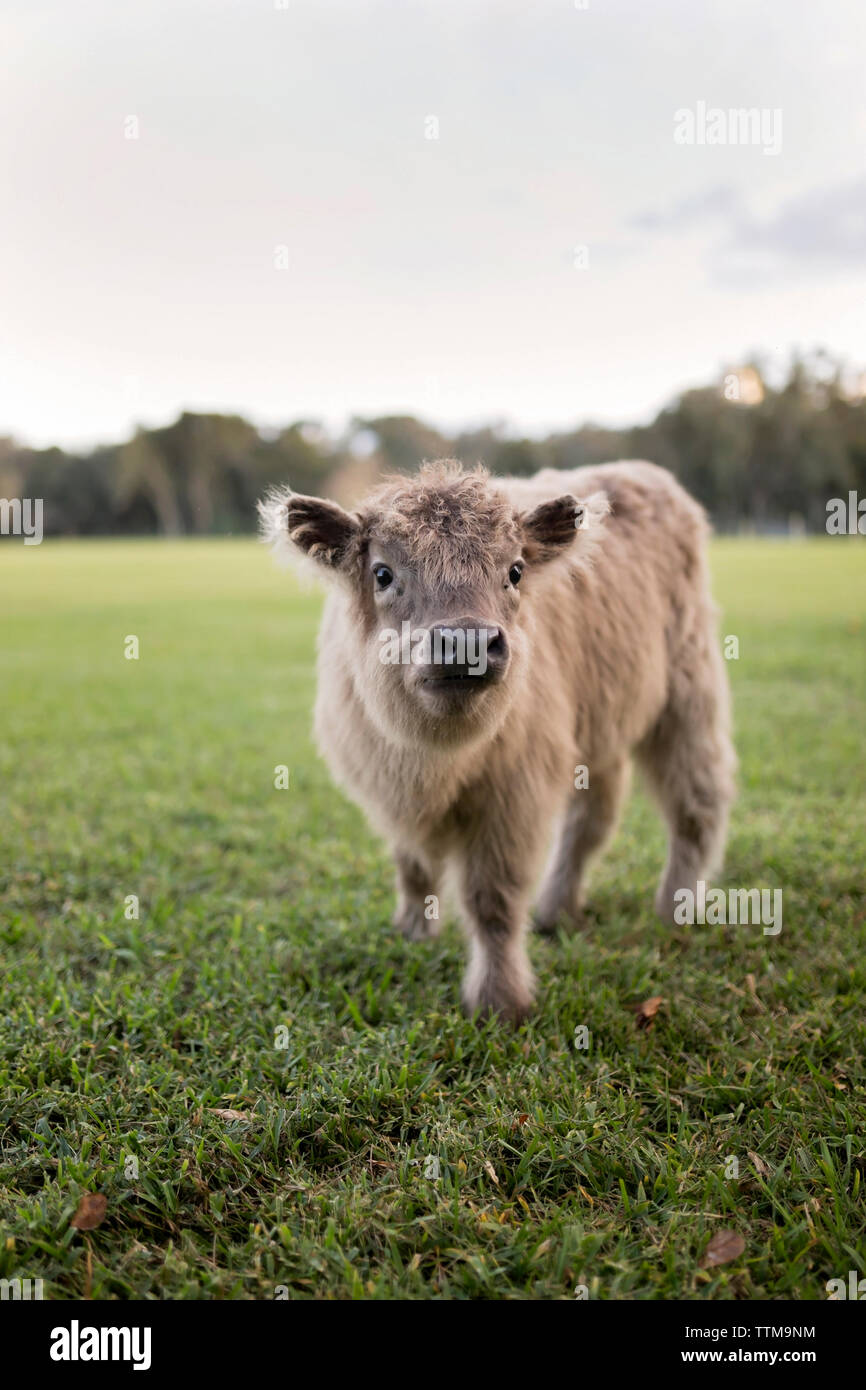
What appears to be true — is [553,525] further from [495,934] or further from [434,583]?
[495,934]

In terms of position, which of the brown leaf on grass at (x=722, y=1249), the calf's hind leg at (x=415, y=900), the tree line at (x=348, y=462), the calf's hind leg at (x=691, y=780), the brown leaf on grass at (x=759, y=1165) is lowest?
the brown leaf on grass at (x=722, y=1249)

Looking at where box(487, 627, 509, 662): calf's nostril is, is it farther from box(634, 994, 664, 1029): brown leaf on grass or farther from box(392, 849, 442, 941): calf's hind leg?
box(634, 994, 664, 1029): brown leaf on grass

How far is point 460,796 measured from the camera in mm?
4031

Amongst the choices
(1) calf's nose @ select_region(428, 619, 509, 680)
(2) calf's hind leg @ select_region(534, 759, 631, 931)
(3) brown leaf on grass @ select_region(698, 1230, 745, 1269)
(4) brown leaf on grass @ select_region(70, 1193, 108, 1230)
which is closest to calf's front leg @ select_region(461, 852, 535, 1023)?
(2) calf's hind leg @ select_region(534, 759, 631, 931)

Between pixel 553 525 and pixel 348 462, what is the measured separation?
172 ft

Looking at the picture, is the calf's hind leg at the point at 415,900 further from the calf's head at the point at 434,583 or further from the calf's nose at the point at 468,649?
the calf's nose at the point at 468,649

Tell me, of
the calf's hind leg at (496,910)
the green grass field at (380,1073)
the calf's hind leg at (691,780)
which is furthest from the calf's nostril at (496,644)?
the calf's hind leg at (691,780)

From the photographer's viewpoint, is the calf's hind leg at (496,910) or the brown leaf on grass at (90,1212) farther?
the calf's hind leg at (496,910)

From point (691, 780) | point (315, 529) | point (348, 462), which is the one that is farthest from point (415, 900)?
point (348, 462)

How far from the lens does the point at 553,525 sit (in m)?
3.94

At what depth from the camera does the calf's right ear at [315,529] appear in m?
3.67
